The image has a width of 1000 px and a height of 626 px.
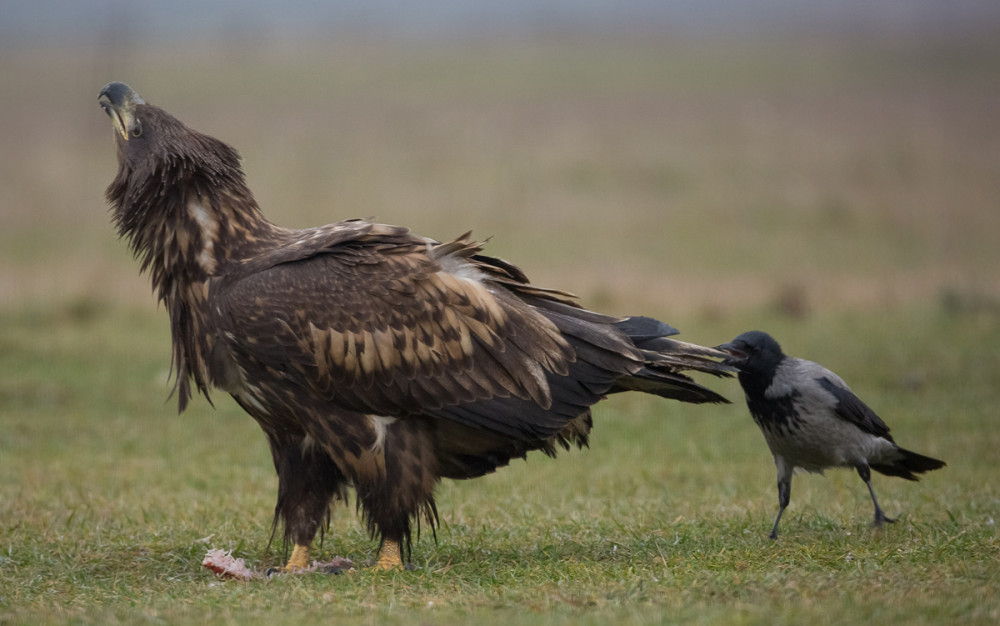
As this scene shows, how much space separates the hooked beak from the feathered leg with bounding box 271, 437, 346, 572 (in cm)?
205

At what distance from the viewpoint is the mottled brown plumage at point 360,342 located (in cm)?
684

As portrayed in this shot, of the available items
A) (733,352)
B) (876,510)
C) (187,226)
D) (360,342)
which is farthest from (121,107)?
(876,510)

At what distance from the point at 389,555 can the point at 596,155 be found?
1287 inches

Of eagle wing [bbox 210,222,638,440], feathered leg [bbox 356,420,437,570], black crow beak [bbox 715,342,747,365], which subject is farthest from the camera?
black crow beak [bbox 715,342,747,365]

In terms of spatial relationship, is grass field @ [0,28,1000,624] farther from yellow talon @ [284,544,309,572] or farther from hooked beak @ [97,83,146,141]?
hooked beak @ [97,83,146,141]

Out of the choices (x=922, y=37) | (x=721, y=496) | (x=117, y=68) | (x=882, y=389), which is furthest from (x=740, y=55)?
(x=721, y=496)

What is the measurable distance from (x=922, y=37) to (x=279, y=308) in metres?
72.8

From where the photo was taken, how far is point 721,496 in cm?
961

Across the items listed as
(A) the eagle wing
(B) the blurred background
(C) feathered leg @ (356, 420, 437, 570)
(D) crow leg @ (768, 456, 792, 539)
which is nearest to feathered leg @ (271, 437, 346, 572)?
(C) feathered leg @ (356, 420, 437, 570)

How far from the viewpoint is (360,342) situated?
6.84m

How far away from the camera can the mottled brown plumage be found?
269 inches

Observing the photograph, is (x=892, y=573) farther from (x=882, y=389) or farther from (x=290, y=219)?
(x=290, y=219)

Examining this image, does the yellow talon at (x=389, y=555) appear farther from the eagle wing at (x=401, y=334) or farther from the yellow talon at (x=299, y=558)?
the eagle wing at (x=401, y=334)

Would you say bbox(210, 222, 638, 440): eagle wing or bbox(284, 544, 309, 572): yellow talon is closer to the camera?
bbox(210, 222, 638, 440): eagle wing
